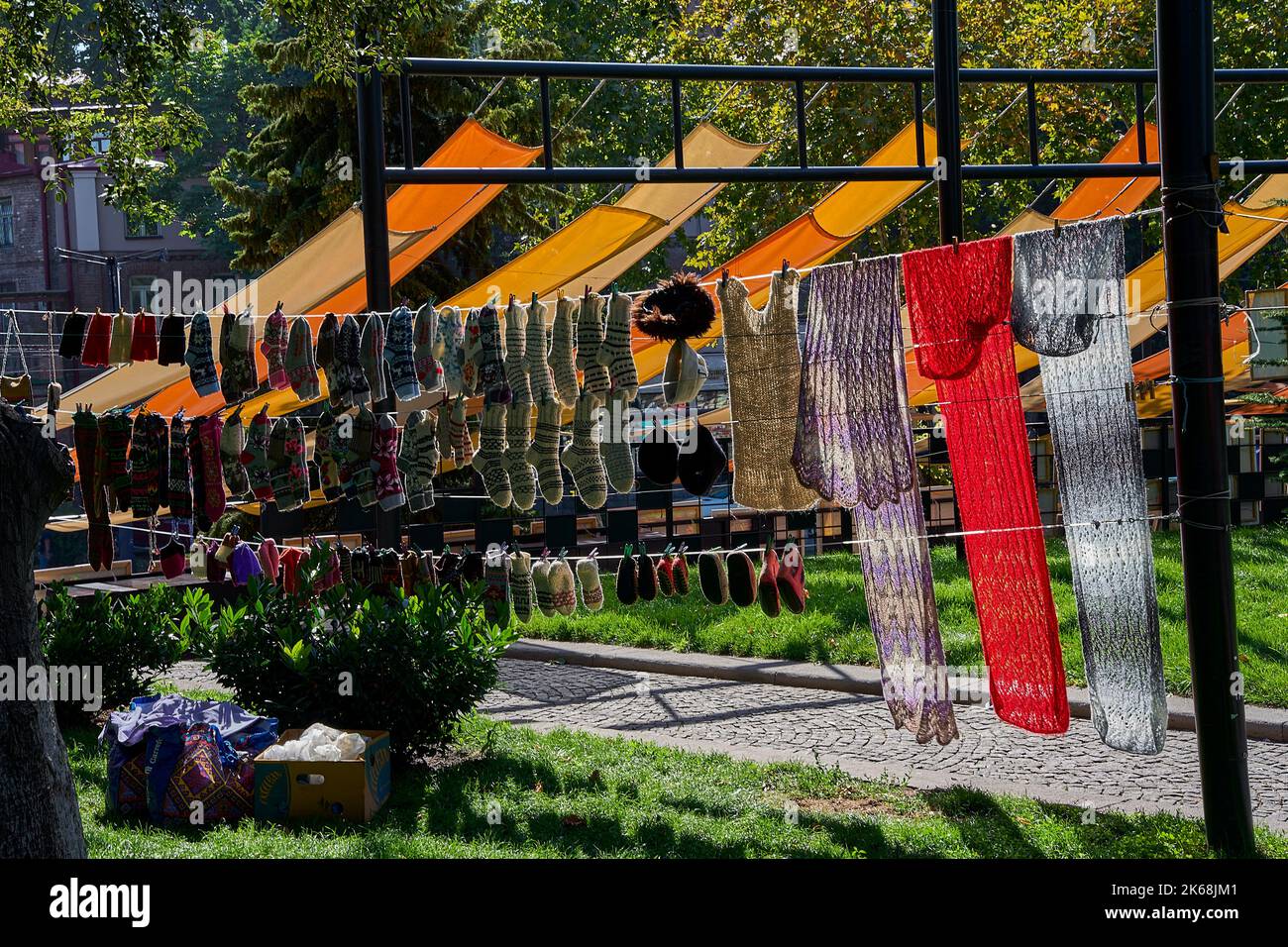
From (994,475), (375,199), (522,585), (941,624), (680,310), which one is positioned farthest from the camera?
(941,624)

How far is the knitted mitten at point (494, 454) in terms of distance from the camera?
21.6 feet

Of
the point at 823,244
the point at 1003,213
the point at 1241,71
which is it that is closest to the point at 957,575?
the point at 823,244

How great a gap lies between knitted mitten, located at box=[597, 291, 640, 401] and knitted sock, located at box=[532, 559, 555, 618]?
1.28 m

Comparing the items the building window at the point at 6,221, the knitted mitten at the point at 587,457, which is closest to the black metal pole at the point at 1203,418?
the knitted mitten at the point at 587,457

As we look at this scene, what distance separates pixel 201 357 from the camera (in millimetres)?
6832

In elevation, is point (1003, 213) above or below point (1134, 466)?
above

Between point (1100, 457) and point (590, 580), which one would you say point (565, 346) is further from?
point (1100, 457)

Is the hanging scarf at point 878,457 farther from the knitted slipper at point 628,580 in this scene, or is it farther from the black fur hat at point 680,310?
the knitted slipper at point 628,580

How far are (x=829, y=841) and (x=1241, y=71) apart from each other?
7.55 meters

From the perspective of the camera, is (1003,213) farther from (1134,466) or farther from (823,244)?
(1134,466)

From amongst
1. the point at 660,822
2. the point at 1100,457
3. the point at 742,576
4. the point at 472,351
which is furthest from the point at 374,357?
the point at 1100,457

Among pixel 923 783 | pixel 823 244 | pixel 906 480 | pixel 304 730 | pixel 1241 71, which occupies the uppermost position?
pixel 1241 71

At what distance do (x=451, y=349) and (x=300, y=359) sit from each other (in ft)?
2.69
